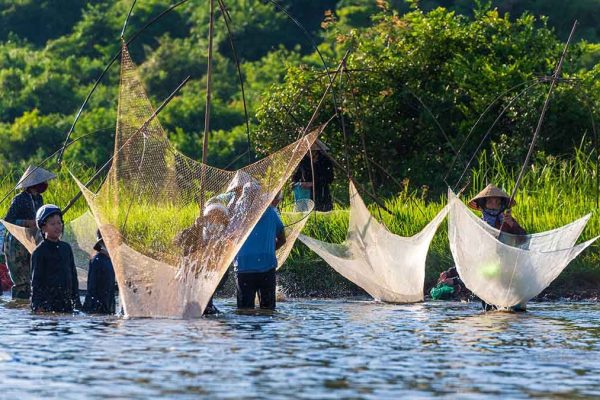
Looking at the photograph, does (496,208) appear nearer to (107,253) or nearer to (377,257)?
(377,257)

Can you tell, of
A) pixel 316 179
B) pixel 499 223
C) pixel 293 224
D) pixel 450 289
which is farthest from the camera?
pixel 316 179

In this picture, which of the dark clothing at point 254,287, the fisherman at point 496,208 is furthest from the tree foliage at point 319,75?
the dark clothing at point 254,287

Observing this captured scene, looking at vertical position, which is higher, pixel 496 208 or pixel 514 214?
pixel 514 214

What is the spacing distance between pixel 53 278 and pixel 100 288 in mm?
506

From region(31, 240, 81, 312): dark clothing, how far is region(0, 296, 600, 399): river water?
15 cm

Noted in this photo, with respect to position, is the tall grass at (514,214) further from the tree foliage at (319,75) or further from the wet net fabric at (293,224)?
the wet net fabric at (293,224)

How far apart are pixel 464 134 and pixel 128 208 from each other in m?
7.83

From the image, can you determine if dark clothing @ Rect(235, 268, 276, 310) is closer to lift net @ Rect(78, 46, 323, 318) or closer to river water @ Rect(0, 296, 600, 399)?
river water @ Rect(0, 296, 600, 399)

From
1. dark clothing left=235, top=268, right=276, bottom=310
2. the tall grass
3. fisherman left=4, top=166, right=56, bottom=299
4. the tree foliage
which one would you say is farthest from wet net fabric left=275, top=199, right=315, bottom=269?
fisherman left=4, top=166, right=56, bottom=299

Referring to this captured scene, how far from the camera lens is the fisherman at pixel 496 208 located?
500 inches

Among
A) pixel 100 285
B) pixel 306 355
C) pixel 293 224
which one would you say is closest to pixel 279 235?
pixel 293 224

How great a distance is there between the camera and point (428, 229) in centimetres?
1317

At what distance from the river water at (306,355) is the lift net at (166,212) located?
0.94 feet

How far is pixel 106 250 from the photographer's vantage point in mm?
12141
